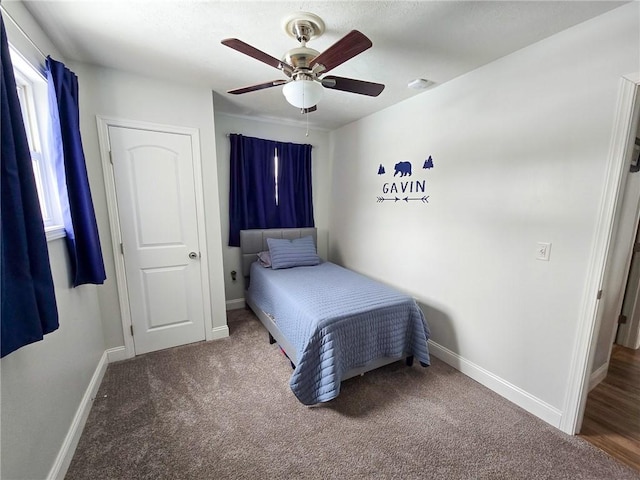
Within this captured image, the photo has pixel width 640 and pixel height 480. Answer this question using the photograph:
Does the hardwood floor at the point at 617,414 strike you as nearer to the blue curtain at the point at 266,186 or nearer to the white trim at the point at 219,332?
the white trim at the point at 219,332

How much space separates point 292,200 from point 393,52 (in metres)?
2.25

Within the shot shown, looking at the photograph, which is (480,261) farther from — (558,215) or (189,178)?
(189,178)

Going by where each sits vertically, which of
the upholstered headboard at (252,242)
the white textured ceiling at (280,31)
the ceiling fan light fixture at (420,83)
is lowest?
the upholstered headboard at (252,242)

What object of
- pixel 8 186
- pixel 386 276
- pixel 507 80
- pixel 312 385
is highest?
pixel 507 80

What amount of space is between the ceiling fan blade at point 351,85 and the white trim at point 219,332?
8.21ft

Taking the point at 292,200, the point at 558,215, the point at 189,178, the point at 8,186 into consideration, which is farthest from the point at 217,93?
the point at 558,215

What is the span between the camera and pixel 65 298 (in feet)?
5.41

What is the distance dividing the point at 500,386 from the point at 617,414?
28.4 inches

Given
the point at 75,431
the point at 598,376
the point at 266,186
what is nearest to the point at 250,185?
the point at 266,186

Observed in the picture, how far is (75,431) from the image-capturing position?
1590 mm

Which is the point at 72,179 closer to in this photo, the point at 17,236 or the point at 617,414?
the point at 17,236

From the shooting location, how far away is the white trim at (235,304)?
3.60 m

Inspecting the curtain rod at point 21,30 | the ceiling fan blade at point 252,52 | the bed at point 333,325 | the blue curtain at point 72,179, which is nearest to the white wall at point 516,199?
the bed at point 333,325

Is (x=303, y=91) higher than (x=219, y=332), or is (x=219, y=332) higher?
(x=303, y=91)
